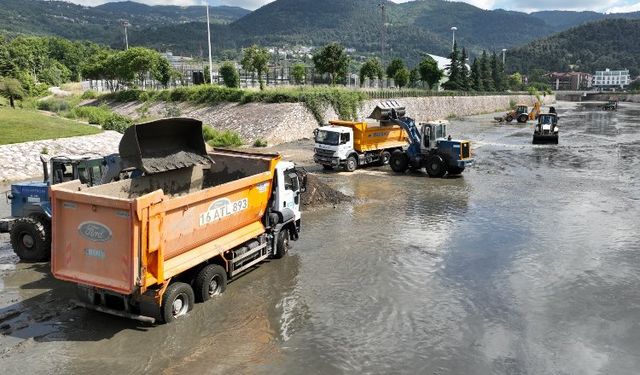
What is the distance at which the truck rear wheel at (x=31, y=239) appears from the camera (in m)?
12.8

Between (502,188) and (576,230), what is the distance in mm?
6869

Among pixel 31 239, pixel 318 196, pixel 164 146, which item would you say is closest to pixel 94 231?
pixel 164 146

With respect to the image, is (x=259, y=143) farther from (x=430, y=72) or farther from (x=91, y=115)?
(x=430, y=72)

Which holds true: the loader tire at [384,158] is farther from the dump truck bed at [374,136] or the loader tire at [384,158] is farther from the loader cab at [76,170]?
the loader cab at [76,170]

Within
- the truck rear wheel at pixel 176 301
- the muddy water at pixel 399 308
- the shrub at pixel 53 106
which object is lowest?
the muddy water at pixel 399 308

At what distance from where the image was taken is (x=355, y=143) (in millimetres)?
27141

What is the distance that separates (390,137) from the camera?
2877 centimetres

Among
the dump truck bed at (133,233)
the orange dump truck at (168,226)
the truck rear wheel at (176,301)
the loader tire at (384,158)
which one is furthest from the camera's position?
the loader tire at (384,158)

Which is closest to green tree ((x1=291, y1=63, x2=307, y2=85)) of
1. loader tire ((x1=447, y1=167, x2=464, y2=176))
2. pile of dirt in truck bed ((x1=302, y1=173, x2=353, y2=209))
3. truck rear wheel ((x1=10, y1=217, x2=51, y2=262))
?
loader tire ((x1=447, y1=167, x2=464, y2=176))

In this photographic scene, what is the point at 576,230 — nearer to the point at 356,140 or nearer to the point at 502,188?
the point at 502,188

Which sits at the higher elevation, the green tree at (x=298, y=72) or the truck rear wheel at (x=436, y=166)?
the green tree at (x=298, y=72)

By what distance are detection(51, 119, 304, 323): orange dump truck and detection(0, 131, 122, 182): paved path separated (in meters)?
11.1

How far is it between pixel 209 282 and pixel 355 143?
17.6 meters

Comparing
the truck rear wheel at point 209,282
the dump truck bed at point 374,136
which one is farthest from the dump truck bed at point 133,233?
the dump truck bed at point 374,136
